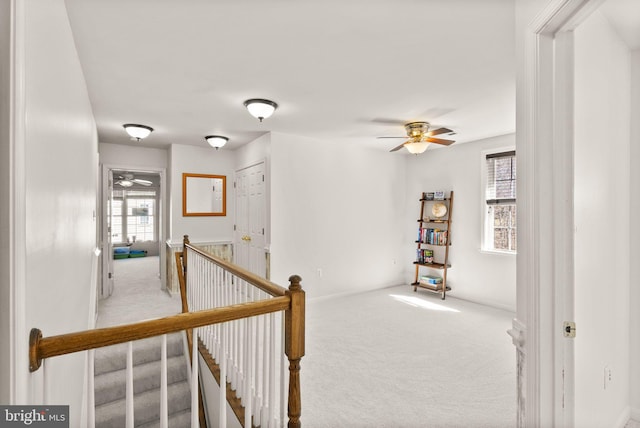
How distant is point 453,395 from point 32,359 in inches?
103

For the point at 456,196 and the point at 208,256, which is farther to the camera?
the point at 456,196

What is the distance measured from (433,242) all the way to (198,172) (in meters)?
4.17

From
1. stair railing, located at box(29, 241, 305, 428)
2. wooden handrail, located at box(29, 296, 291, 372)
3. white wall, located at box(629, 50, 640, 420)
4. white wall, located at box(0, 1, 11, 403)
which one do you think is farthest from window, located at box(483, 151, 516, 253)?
white wall, located at box(0, 1, 11, 403)

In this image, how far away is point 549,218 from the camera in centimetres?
136

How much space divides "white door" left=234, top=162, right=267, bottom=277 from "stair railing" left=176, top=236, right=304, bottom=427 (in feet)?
5.75

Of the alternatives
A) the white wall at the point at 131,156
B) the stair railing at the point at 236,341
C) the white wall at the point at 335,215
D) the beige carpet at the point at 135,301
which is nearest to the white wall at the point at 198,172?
the white wall at the point at 131,156

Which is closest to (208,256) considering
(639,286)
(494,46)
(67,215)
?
(67,215)

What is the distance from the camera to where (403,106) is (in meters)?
3.42

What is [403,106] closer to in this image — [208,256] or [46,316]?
[208,256]

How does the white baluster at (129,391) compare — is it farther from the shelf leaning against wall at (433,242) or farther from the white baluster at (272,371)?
the shelf leaning against wall at (433,242)

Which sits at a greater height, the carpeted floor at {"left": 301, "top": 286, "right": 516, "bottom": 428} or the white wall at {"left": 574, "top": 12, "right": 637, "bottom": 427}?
the white wall at {"left": 574, "top": 12, "right": 637, "bottom": 427}

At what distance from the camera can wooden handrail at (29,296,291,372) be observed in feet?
3.50

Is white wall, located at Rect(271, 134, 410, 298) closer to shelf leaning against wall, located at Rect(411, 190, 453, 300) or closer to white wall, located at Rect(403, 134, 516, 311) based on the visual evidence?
shelf leaning against wall, located at Rect(411, 190, 453, 300)

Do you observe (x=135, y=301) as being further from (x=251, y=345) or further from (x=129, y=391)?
(x=129, y=391)
